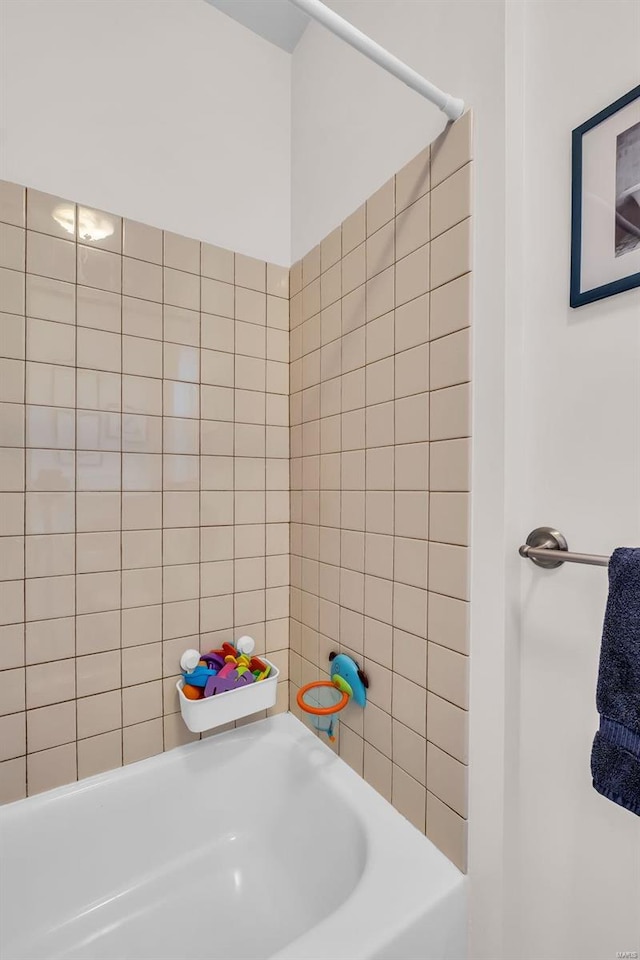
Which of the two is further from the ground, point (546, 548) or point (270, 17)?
point (270, 17)

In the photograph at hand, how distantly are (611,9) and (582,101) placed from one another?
0.12 metres

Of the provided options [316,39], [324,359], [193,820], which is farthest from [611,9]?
[193,820]

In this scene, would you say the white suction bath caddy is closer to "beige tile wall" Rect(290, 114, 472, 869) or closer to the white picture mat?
"beige tile wall" Rect(290, 114, 472, 869)

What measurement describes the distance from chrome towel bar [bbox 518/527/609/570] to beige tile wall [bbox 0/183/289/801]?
909 millimetres

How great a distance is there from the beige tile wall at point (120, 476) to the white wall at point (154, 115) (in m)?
0.10

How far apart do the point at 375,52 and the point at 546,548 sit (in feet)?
3.04

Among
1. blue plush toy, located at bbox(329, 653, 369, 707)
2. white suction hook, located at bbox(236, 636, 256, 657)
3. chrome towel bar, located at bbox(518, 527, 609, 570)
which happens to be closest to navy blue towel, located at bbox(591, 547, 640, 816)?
chrome towel bar, located at bbox(518, 527, 609, 570)

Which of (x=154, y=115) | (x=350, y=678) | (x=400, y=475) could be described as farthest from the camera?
(x=154, y=115)

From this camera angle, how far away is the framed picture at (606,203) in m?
0.74

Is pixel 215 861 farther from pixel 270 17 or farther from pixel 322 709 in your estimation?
pixel 270 17

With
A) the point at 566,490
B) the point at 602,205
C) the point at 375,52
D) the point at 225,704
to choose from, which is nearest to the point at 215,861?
the point at 225,704

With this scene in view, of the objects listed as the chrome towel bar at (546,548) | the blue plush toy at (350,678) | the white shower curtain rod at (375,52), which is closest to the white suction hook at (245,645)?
the blue plush toy at (350,678)

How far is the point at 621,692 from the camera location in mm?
640

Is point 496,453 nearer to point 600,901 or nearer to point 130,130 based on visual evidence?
point 600,901
